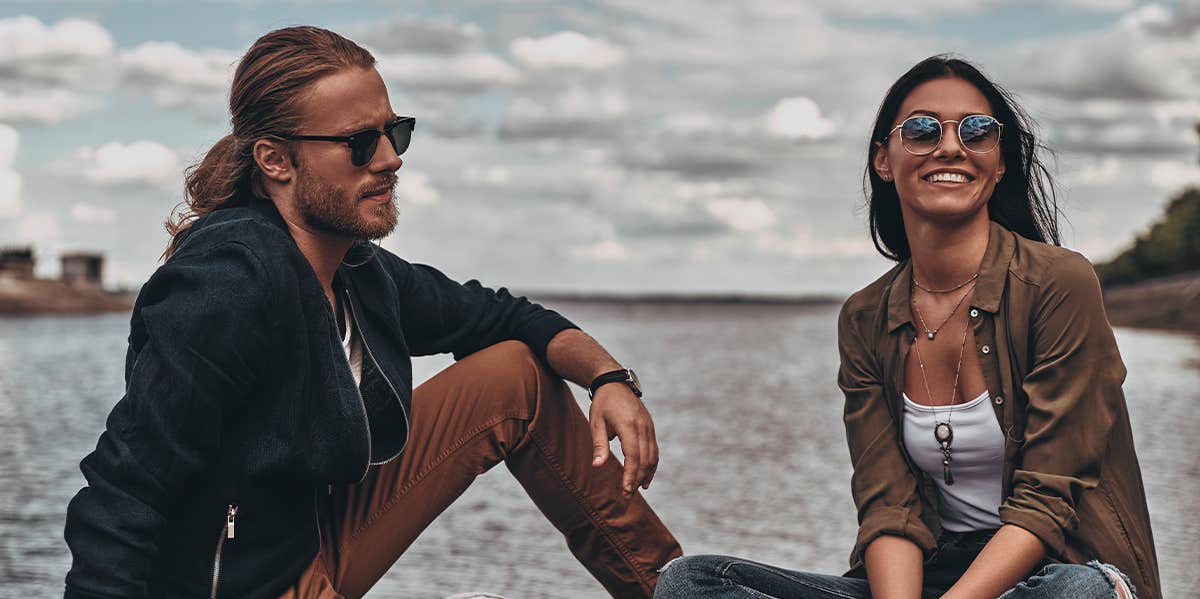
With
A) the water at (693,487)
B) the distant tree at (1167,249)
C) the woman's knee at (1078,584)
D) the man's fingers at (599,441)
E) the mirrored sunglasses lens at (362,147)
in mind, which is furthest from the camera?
the distant tree at (1167,249)

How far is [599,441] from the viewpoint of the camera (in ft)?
10.4

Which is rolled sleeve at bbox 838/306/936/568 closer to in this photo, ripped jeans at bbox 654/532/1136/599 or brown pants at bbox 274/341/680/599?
ripped jeans at bbox 654/532/1136/599

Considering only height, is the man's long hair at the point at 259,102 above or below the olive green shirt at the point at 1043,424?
above

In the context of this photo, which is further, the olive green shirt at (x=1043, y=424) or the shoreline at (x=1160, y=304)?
the shoreline at (x=1160, y=304)

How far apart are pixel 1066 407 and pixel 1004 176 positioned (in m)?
0.66

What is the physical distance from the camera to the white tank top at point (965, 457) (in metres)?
2.97

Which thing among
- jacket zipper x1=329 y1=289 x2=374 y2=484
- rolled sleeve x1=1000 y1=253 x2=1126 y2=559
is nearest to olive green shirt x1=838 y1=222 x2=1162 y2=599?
rolled sleeve x1=1000 y1=253 x2=1126 y2=559

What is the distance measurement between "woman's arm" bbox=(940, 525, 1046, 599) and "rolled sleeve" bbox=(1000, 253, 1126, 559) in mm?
31

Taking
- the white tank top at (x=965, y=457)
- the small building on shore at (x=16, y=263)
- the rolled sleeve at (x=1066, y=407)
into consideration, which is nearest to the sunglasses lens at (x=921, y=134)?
the rolled sleeve at (x=1066, y=407)

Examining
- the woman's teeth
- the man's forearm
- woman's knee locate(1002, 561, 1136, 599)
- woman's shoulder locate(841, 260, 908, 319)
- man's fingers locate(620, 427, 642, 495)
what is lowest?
woman's knee locate(1002, 561, 1136, 599)

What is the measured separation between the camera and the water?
19.4 feet

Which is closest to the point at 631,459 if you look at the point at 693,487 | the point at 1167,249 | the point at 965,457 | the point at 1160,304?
the point at 965,457

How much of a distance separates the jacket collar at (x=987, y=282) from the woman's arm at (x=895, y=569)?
1.69 ft

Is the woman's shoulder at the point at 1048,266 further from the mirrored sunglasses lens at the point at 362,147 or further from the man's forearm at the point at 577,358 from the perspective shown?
the mirrored sunglasses lens at the point at 362,147
